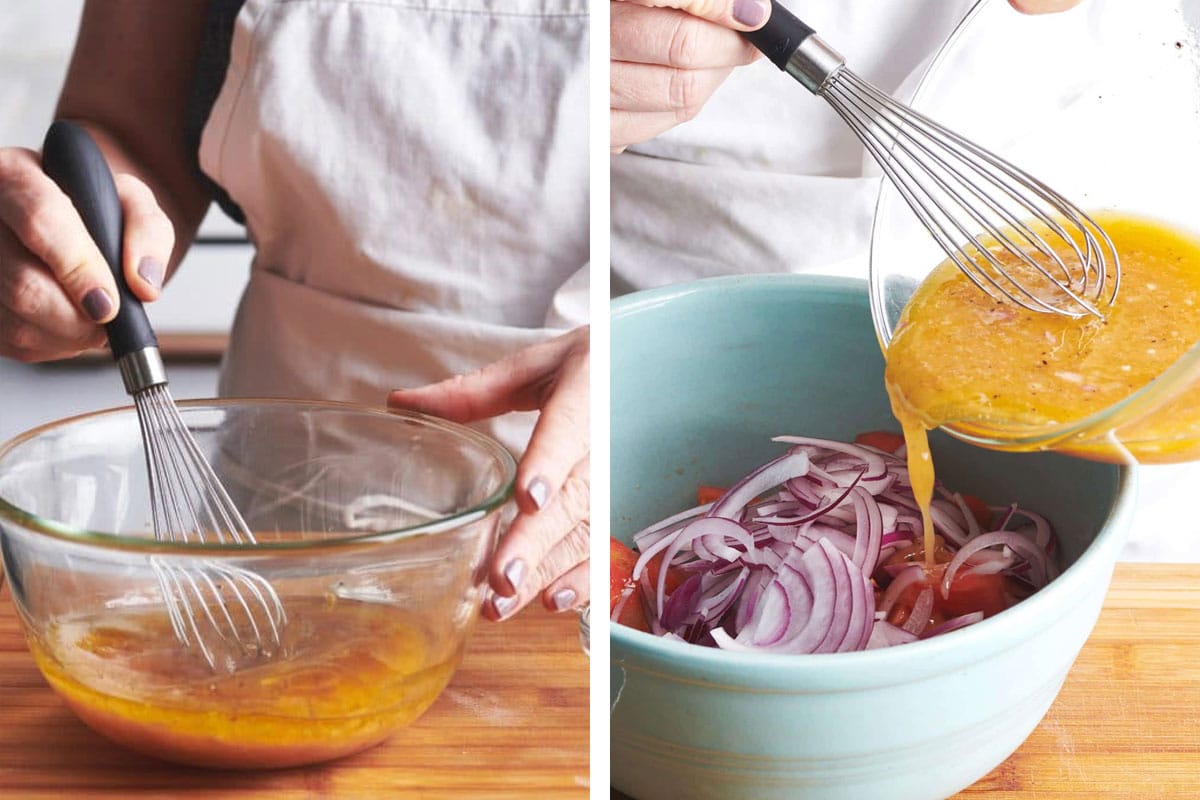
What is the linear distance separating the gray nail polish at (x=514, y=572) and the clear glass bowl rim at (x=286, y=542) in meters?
0.03

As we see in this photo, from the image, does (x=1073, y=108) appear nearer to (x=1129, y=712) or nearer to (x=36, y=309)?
(x=1129, y=712)

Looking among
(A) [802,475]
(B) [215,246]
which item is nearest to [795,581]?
(A) [802,475]

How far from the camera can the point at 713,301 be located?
491mm

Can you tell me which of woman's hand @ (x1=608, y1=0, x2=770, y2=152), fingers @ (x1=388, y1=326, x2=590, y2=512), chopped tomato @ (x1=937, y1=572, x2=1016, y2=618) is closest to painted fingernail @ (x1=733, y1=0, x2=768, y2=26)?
woman's hand @ (x1=608, y1=0, x2=770, y2=152)

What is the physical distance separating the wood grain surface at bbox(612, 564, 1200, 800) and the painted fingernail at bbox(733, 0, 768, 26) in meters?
0.23

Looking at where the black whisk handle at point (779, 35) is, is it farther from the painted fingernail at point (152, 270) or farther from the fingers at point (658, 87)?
the painted fingernail at point (152, 270)

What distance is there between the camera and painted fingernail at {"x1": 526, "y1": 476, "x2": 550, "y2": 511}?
351mm

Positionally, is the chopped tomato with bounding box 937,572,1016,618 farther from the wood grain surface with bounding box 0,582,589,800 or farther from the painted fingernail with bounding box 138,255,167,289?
the painted fingernail with bounding box 138,255,167,289

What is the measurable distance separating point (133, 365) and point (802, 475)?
249mm

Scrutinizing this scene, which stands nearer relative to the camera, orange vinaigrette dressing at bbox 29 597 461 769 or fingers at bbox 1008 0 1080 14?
orange vinaigrette dressing at bbox 29 597 461 769

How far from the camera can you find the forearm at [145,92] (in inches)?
14.2

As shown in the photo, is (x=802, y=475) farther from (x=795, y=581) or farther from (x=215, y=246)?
(x=215, y=246)

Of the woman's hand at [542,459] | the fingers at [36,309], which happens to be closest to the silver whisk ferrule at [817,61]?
the woman's hand at [542,459]

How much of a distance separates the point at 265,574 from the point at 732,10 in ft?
0.65
